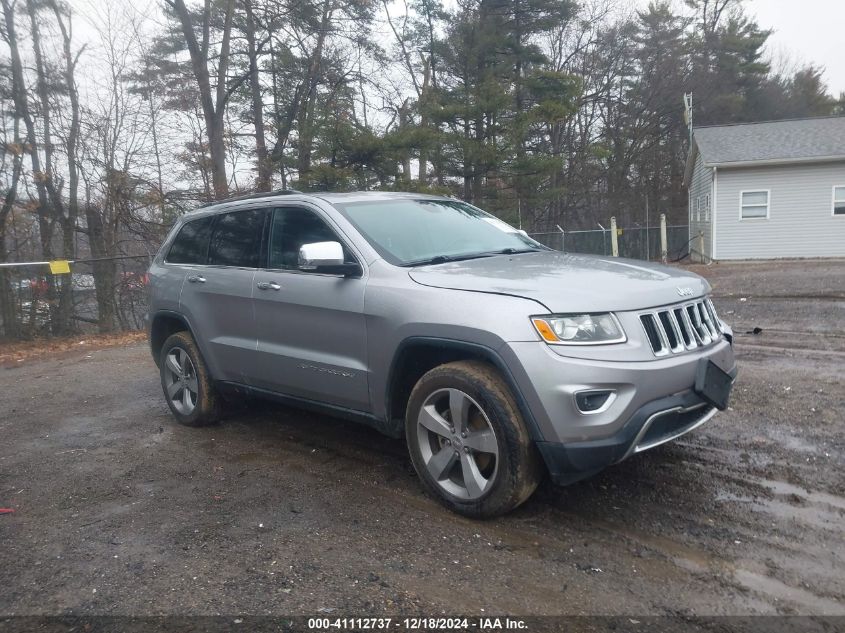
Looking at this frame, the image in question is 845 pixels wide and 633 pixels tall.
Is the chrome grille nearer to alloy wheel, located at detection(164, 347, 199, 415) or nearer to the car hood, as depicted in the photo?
the car hood

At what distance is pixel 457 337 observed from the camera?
3.43 m

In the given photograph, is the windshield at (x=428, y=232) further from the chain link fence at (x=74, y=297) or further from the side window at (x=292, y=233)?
the chain link fence at (x=74, y=297)

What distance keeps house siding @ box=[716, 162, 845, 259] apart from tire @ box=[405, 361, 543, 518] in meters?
20.2

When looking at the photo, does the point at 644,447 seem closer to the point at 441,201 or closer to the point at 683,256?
the point at 441,201

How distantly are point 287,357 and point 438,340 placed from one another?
1.36m

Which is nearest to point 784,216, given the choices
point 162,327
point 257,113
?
point 257,113

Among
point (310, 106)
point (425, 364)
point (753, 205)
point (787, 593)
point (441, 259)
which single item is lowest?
point (787, 593)

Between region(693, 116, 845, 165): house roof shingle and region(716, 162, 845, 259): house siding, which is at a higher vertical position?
region(693, 116, 845, 165): house roof shingle

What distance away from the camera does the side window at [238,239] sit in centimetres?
488

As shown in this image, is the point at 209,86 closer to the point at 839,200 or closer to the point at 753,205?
the point at 753,205

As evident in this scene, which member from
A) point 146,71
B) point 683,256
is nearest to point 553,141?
point 683,256

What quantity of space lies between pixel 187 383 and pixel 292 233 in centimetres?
181

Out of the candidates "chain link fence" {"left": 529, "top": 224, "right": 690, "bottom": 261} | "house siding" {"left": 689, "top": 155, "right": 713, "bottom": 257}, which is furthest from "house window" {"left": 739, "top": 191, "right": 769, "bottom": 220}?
"chain link fence" {"left": 529, "top": 224, "right": 690, "bottom": 261}

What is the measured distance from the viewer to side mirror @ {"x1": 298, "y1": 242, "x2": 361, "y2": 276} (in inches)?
154
